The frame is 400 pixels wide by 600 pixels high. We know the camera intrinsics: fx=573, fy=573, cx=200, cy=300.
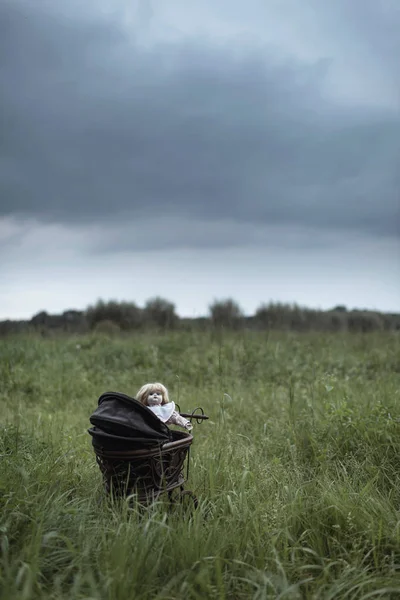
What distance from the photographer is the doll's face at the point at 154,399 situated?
4762 millimetres

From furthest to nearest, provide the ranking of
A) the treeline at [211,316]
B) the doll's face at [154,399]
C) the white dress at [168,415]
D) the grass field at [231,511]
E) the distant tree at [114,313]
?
the distant tree at [114,313] → the treeline at [211,316] → the doll's face at [154,399] → the white dress at [168,415] → the grass field at [231,511]

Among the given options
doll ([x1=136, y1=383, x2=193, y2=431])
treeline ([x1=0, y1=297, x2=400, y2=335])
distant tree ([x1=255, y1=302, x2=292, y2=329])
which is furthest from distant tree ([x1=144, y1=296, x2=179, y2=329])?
doll ([x1=136, y1=383, x2=193, y2=431])

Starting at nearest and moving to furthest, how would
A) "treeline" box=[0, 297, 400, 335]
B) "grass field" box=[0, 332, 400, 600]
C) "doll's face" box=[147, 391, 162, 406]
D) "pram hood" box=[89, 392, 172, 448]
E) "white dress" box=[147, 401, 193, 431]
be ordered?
"grass field" box=[0, 332, 400, 600] → "pram hood" box=[89, 392, 172, 448] → "white dress" box=[147, 401, 193, 431] → "doll's face" box=[147, 391, 162, 406] → "treeline" box=[0, 297, 400, 335]

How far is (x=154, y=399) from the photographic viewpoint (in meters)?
4.77

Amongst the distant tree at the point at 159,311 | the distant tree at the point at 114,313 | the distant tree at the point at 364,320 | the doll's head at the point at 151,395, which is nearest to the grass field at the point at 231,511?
the doll's head at the point at 151,395

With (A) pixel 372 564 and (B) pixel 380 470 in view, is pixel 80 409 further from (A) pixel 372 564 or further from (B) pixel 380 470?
(A) pixel 372 564

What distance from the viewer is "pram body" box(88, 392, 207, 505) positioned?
390 cm

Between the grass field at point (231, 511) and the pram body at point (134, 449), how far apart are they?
0.55 ft

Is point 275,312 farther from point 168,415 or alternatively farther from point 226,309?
point 168,415

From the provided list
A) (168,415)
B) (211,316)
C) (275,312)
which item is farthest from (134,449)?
(275,312)

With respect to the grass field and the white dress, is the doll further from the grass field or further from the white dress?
the grass field

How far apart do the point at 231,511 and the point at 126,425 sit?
0.95 meters

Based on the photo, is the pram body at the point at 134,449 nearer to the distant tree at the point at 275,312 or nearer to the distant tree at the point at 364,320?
the distant tree at the point at 275,312

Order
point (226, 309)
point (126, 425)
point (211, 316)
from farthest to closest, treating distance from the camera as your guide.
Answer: point (226, 309) → point (211, 316) → point (126, 425)
